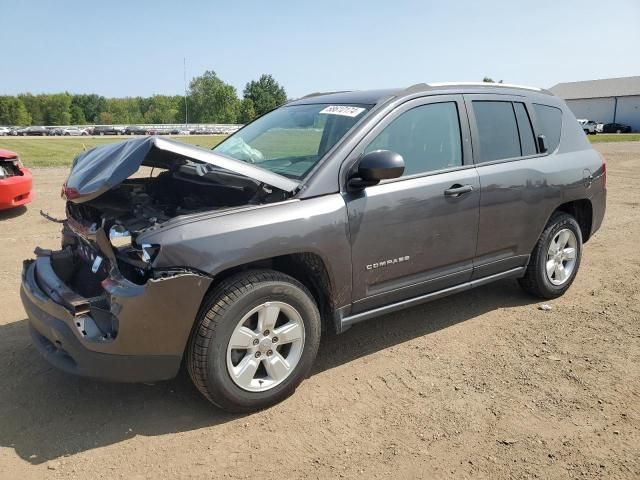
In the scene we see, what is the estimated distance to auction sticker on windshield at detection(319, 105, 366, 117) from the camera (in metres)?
3.76

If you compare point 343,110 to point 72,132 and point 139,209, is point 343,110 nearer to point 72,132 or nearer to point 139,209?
point 139,209

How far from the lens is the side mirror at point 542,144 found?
4.62m

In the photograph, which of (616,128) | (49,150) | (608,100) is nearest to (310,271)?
(49,150)

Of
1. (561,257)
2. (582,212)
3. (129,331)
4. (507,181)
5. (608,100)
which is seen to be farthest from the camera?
(608,100)

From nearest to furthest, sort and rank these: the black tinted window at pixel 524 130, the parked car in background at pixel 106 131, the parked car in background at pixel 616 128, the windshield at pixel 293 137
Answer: the windshield at pixel 293 137 → the black tinted window at pixel 524 130 → the parked car in background at pixel 616 128 → the parked car in background at pixel 106 131

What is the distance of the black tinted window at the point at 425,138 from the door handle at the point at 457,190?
0.18 metres

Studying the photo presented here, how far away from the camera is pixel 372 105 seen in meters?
3.75

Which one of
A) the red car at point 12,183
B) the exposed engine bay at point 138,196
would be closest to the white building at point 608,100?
the red car at point 12,183

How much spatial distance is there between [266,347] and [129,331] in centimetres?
77

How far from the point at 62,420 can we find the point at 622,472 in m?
3.02

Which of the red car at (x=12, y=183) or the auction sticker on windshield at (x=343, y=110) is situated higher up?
the auction sticker on windshield at (x=343, y=110)

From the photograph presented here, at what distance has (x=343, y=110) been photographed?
153 inches

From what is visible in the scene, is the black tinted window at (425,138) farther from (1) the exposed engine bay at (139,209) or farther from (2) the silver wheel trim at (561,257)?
(2) the silver wheel trim at (561,257)

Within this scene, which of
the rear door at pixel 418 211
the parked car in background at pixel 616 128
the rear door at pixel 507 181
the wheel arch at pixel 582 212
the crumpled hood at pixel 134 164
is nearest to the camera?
the crumpled hood at pixel 134 164
